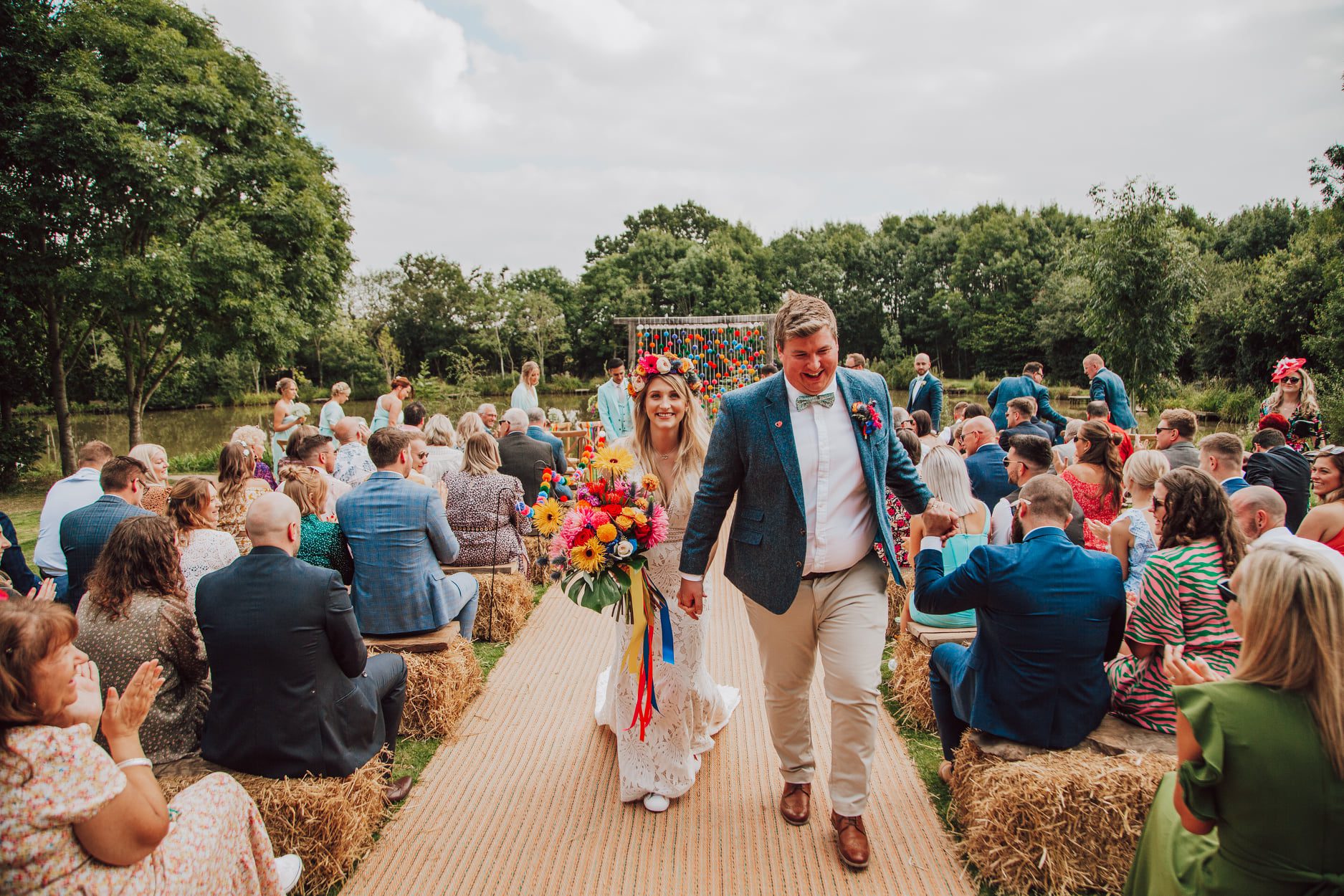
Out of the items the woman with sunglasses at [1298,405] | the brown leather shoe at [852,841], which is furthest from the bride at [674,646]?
the woman with sunglasses at [1298,405]

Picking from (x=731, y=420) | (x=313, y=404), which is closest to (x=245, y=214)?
(x=731, y=420)

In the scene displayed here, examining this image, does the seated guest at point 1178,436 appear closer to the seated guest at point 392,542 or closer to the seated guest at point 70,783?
the seated guest at point 392,542

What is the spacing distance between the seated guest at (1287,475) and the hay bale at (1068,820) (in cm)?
341

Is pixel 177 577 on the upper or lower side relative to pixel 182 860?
upper

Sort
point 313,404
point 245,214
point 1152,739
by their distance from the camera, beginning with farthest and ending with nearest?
point 313,404
point 245,214
point 1152,739

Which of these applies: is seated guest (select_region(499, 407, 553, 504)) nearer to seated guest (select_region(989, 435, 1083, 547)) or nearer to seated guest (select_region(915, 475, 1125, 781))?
seated guest (select_region(989, 435, 1083, 547))

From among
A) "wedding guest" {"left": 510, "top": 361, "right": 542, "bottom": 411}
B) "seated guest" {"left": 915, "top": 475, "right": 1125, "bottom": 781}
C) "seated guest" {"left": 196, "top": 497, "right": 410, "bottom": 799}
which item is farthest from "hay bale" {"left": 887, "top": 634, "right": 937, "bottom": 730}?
"wedding guest" {"left": 510, "top": 361, "right": 542, "bottom": 411}

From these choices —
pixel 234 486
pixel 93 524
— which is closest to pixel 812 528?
pixel 93 524

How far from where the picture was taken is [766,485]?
9.34 feet

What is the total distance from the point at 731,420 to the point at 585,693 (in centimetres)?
250

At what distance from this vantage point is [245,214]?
13.9 meters

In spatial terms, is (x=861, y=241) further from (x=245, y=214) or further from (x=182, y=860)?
(x=182, y=860)

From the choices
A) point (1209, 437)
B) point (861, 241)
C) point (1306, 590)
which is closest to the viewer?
point (1306, 590)

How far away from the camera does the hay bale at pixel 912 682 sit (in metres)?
4.00
